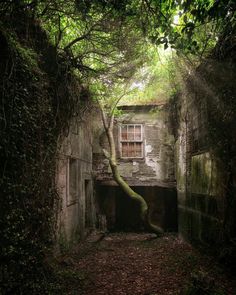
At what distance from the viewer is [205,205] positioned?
23.4ft

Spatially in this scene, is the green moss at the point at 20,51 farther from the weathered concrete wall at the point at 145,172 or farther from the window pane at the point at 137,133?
the window pane at the point at 137,133

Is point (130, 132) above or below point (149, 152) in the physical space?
above

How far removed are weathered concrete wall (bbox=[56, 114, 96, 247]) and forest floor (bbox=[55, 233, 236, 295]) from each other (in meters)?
0.58

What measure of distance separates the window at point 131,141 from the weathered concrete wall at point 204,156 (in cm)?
254

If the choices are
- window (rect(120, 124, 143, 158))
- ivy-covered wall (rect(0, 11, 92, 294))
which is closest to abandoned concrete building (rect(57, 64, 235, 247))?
window (rect(120, 124, 143, 158))

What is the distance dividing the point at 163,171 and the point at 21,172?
Answer: 8.54 metres

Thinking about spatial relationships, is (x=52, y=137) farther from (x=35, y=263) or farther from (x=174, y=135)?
(x=174, y=135)

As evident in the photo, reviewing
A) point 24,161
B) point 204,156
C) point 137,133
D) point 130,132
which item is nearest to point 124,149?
point 130,132

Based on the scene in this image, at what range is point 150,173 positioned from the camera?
1201 centimetres

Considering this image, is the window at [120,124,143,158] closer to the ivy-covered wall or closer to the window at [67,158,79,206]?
the window at [67,158,79,206]

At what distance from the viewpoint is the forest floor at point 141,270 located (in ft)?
16.0

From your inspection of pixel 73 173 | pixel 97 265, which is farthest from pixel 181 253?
pixel 73 173

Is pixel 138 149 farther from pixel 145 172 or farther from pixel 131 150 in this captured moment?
pixel 145 172

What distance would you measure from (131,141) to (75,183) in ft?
15.0
